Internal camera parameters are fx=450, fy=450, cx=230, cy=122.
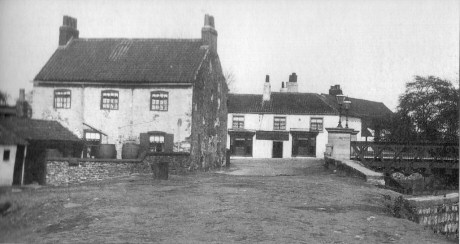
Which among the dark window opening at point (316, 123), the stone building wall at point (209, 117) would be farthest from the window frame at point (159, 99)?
the dark window opening at point (316, 123)

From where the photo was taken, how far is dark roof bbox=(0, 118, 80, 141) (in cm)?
898

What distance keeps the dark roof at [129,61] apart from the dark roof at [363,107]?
26005 millimetres

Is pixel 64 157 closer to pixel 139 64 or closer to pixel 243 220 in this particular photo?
pixel 139 64

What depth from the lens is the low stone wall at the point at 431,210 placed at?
1030 centimetres

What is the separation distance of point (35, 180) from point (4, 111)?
3.74 metres

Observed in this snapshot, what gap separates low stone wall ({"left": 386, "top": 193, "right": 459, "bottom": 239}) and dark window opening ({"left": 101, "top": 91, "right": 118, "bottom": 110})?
11.4 metres

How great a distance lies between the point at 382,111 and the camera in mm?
53688

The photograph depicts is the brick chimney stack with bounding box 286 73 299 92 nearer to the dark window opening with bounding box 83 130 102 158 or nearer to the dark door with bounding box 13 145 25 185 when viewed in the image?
the dark window opening with bounding box 83 130 102 158

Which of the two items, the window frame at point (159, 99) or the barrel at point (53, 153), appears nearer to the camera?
the barrel at point (53, 153)

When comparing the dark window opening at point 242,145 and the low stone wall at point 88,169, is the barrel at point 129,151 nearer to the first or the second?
the low stone wall at point 88,169

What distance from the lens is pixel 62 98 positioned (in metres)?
15.1

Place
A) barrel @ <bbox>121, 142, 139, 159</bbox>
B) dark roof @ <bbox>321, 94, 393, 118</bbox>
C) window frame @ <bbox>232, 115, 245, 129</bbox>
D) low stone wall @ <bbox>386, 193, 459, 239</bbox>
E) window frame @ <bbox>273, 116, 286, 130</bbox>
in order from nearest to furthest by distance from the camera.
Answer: low stone wall @ <bbox>386, 193, 459, 239</bbox>
barrel @ <bbox>121, 142, 139, 159</bbox>
window frame @ <bbox>273, 116, 286, 130</bbox>
window frame @ <bbox>232, 115, 245, 129</bbox>
dark roof @ <bbox>321, 94, 393, 118</bbox>

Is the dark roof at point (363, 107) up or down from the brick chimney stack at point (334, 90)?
down

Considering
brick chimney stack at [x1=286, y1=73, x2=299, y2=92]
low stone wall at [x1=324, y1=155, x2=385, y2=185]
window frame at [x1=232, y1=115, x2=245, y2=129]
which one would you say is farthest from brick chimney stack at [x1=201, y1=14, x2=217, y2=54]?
brick chimney stack at [x1=286, y1=73, x2=299, y2=92]
